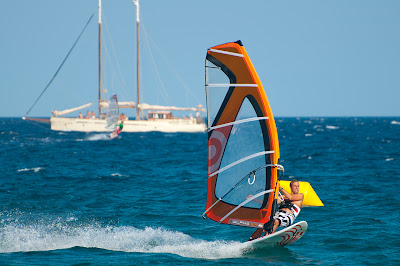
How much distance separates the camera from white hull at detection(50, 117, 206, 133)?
229ft

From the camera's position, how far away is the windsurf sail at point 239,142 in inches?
345

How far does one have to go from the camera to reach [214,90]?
9164 millimetres

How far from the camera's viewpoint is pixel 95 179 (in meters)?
21.2

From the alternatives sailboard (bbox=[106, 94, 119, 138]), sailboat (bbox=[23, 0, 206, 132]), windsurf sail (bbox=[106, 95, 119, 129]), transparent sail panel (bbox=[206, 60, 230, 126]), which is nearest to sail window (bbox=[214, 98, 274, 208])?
transparent sail panel (bbox=[206, 60, 230, 126])

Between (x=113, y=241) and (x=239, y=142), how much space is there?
3882mm

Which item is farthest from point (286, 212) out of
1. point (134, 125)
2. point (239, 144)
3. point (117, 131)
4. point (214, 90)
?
point (134, 125)

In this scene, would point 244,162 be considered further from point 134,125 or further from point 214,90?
point 134,125

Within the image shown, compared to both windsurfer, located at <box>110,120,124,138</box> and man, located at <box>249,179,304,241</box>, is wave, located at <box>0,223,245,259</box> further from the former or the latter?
windsurfer, located at <box>110,120,124,138</box>

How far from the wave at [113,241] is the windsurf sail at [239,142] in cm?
86

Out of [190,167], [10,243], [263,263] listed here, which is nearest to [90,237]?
[10,243]

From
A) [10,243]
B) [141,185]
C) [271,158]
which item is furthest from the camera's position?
[141,185]

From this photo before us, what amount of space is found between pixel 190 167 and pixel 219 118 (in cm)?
1797

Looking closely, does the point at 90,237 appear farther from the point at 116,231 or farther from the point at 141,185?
the point at 141,185

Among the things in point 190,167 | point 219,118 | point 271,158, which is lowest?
point 190,167
